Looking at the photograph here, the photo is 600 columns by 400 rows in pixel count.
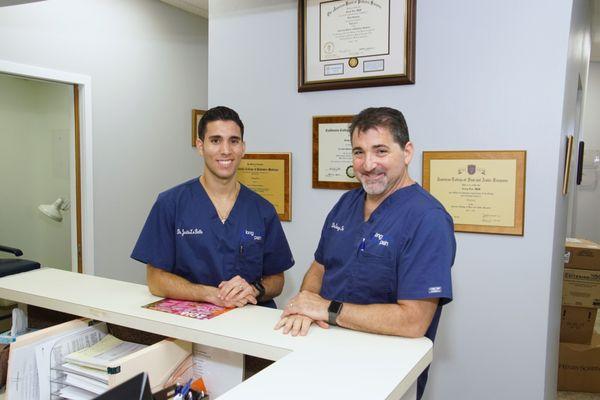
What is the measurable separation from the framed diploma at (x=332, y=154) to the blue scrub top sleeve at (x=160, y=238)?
763 millimetres

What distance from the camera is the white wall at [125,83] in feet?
9.39

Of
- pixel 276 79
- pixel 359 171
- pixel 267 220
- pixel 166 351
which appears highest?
pixel 276 79

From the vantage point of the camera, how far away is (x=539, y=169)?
175 cm

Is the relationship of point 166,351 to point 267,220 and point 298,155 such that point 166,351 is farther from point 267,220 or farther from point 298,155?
point 298,155

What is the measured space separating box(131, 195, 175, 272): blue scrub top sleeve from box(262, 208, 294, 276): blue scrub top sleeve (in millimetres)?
347

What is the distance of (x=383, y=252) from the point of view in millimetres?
1336

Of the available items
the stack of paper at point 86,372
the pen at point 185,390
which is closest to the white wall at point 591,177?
the pen at point 185,390

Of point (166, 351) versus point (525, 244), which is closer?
point (166, 351)

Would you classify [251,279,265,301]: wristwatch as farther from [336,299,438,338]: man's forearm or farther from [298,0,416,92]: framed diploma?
[298,0,416,92]: framed diploma

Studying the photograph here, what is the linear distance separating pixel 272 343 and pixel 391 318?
0.99ft

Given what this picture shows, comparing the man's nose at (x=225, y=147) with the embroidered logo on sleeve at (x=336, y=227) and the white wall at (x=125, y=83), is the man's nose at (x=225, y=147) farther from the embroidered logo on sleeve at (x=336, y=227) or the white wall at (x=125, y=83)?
the white wall at (x=125, y=83)

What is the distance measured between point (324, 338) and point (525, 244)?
3.33ft

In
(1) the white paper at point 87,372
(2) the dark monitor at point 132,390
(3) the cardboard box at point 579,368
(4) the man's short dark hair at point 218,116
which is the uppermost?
(4) the man's short dark hair at point 218,116

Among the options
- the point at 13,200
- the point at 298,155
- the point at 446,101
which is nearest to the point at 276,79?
the point at 298,155
